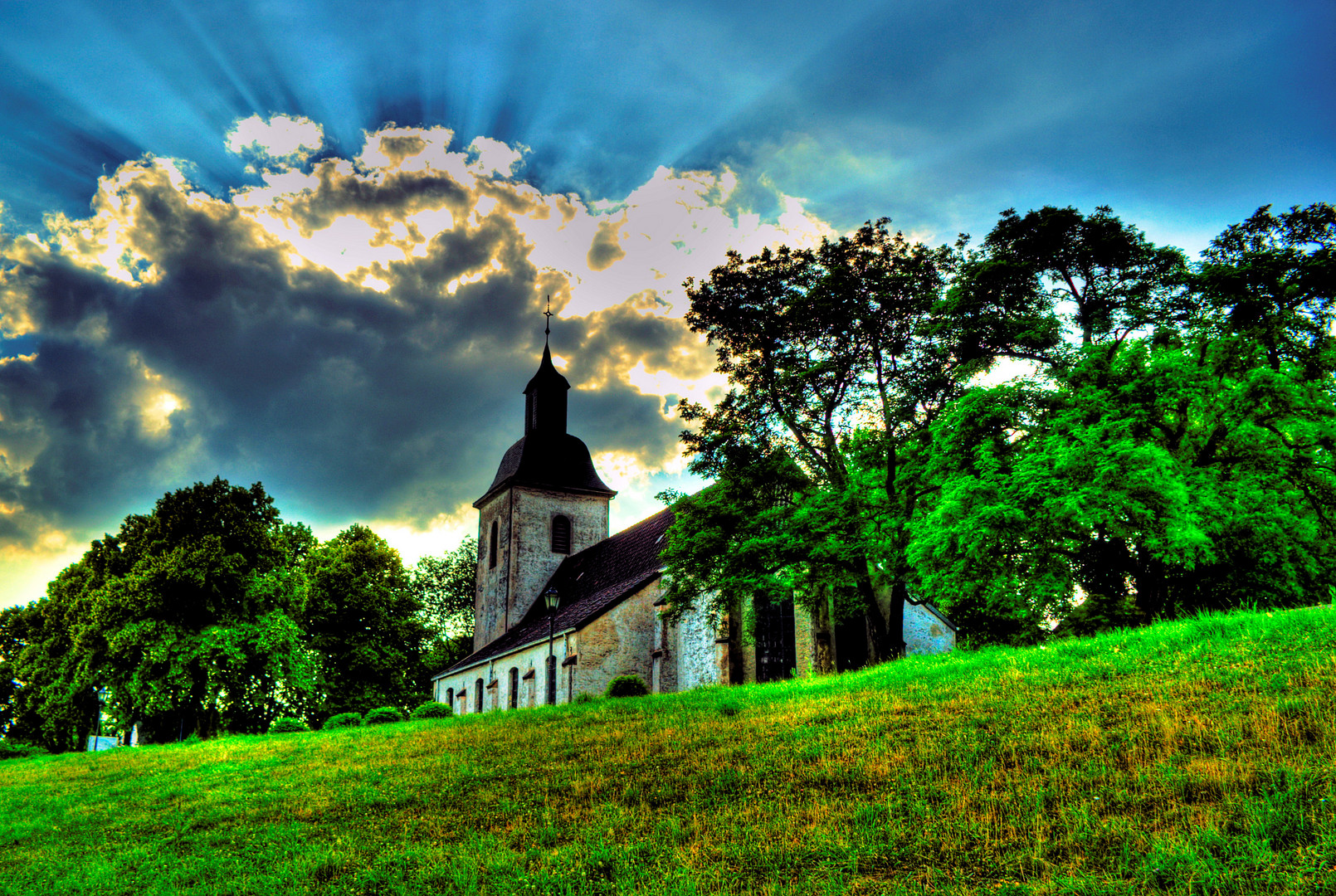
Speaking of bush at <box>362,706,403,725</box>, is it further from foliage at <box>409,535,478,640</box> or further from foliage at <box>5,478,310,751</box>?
foliage at <box>409,535,478,640</box>

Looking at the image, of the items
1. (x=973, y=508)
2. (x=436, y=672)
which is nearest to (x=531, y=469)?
(x=436, y=672)

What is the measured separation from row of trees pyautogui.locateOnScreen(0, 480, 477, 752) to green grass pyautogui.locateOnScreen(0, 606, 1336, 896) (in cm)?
1573

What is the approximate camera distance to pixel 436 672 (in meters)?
47.4

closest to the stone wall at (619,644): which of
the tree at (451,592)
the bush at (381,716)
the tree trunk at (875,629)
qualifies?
the bush at (381,716)

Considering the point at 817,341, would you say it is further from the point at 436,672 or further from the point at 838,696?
the point at 436,672

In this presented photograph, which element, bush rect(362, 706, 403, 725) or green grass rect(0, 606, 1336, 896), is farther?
bush rect(362, 706, 403, 725)

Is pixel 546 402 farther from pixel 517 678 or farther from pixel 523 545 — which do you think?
pixel 517 678

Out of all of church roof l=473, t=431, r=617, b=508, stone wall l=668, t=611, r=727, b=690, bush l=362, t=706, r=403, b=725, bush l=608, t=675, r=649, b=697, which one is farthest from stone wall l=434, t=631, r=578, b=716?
church roof l=473, t=431, r=617, b=508

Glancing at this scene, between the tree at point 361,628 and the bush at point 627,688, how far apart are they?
2213 cm

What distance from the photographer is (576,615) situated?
1291 inches

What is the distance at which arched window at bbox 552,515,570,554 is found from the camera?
44.5 metres

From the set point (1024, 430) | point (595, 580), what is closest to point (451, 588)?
point (595, 580)

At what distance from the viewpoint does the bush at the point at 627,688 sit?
23.1 m

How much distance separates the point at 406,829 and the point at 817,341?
705 inches
